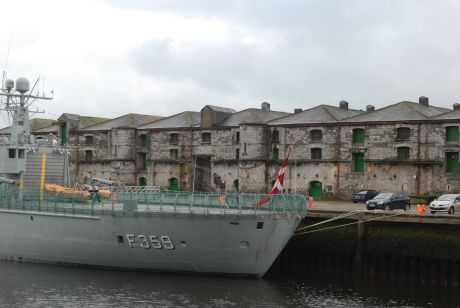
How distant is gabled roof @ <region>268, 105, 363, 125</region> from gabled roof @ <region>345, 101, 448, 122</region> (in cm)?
217

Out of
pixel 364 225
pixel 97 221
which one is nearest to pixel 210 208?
pixel 97 221

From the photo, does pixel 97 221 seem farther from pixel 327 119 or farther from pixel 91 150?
pixel 91 150

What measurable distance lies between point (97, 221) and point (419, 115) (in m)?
32.1

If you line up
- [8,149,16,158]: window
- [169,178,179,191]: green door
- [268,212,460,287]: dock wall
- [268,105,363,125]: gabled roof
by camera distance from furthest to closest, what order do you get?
[169,178,179,191]: green door
[268,105,363,125]: gabled roof
[8,149,16,158]: window
[268,212,460,287]: dock wall

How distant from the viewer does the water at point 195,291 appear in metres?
29.7

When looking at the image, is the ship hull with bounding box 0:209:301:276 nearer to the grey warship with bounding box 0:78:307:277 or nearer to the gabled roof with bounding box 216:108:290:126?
the grey warship with bounding box 0:78:307:277

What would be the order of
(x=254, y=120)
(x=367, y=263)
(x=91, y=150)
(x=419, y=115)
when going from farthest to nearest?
A: 1. (x=91, y=150)
2. (x=254, y=120)
3. (x=419, y=115)
4. (x=367, y=263)

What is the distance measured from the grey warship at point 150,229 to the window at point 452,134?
25.9 metres

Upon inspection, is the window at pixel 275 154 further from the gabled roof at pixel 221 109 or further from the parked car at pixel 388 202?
the parked car at pixel 388 202

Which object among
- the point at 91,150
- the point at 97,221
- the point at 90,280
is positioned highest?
the point at 91,150

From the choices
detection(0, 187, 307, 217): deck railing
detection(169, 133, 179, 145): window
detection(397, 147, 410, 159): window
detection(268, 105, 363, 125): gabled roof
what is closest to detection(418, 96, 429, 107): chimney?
detection(268, 105, 363, 125): gabled roof

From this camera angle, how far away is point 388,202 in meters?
44.5

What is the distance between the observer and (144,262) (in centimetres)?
3506

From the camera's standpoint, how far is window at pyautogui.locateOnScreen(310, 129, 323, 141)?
63312 millimetres
